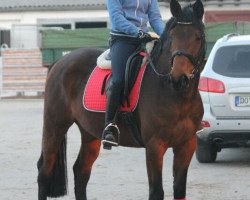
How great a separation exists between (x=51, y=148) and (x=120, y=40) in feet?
5.03

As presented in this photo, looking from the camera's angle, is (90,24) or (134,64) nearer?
(134,64)

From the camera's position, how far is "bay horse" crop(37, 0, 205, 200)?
273 inches

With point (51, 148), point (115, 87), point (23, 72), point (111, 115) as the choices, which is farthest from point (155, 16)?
point (23, 72)

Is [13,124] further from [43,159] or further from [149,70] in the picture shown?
[149,70]

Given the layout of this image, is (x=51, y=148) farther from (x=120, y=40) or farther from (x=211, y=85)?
(x=211, y=85)

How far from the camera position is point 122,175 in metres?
11.3

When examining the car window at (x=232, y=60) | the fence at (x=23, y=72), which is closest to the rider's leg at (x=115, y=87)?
the car window at (x=232, y=60)

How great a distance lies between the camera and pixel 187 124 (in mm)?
A: 7234

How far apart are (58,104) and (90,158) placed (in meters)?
0.70

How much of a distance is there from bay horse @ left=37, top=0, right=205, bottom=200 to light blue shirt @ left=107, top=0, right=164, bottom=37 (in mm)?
452

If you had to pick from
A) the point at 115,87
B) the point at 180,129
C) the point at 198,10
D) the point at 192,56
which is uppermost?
the point at 198,10

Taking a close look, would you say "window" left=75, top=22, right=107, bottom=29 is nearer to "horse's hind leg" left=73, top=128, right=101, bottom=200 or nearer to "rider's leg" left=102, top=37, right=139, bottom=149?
"horse's hind leg" left=73, top=128, right=101, bottom=200

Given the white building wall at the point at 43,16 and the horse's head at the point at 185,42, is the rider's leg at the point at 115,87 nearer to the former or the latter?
the horse's head at the point at 185,42

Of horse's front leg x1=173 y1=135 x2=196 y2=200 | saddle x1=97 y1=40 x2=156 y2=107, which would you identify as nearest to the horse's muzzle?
horse's front leg x1=173 y1=135 x2=196 y2=200
